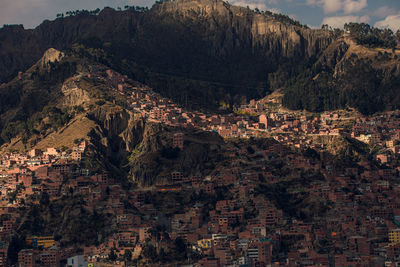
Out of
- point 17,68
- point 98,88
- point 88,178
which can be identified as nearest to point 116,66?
point 98,88

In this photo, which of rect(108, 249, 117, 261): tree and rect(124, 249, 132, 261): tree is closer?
rect(124, 249, 132, 261): tree

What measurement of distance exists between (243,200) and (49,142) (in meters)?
27.6

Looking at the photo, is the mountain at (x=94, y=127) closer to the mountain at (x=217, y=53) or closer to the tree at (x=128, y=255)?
the mountain at (x=217, y=53)

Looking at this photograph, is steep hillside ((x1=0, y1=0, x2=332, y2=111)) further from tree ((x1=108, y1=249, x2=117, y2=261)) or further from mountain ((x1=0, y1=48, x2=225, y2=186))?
tree ((x1=108, y1=249, x2=117, y2=261))

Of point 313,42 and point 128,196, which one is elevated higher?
point 313,42

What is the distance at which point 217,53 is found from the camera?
538 ft

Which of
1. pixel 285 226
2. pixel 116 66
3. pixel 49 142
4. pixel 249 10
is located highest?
pixel 249 10

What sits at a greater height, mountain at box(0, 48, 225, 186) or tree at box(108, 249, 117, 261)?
mountain at box(0, 48, 225, 186)

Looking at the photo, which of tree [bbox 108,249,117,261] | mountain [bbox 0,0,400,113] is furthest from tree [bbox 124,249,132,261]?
mountain [bbox 0,0,400,113]

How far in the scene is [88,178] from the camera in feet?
367

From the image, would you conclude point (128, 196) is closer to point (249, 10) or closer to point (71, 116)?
point (71, 116)

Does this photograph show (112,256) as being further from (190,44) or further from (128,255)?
(190,44)

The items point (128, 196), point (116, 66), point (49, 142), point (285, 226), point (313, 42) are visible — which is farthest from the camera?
point (313, 42)

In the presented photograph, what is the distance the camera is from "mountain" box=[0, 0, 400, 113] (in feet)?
471
